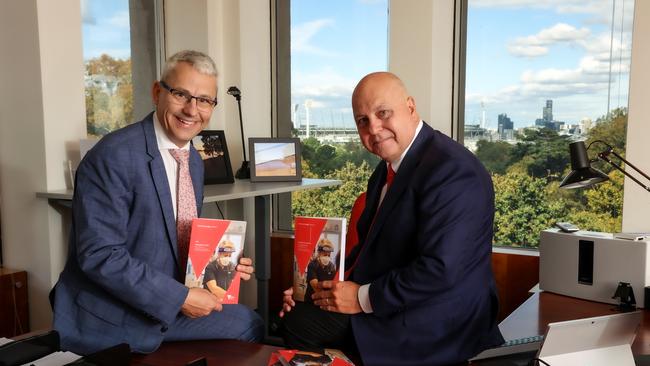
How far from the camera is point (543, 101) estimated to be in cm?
366

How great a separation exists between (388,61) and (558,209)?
4.70 ft

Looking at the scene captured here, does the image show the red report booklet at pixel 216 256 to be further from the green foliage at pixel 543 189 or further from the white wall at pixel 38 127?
the green foliage at pixel 543 189

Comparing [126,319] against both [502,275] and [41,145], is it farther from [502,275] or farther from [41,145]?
[502,275]

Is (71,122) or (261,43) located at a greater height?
(261,43)

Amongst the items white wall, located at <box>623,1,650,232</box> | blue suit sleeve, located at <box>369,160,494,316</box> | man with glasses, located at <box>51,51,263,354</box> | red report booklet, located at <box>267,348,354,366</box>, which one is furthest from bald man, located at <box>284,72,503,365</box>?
white wall, located at <box>623,1,650,232</box>

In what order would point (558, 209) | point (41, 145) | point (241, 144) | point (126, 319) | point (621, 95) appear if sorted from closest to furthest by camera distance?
point (126, 319) < point (41, 145) < point (621, 95) < point (558, 209) < point (241, 144)

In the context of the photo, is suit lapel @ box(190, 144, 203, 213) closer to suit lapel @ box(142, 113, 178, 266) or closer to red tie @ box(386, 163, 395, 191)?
suit lapel @ box(142, 113, 178, 266)

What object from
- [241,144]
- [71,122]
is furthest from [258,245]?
[71,122]

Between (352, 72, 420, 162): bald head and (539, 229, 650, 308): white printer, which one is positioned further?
(539, 229, 650, 308): white printer

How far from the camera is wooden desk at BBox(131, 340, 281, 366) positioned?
1730 mm

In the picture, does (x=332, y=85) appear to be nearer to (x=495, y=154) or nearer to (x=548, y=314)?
(x=495, y=154)

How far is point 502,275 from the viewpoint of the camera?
11.6ft

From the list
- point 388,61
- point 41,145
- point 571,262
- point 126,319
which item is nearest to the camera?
point 126,319

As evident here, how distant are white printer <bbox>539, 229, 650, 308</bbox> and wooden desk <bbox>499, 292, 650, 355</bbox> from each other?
0.18 ft
